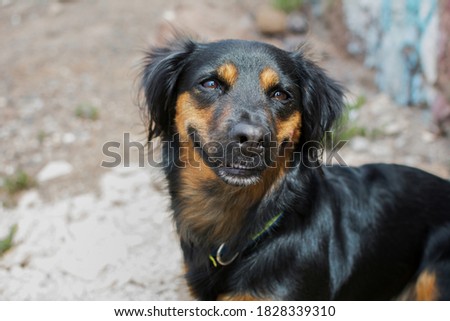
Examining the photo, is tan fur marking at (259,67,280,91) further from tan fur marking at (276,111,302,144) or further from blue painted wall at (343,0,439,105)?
blue painted wall at (343,0,439,105)

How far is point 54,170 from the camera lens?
509cm

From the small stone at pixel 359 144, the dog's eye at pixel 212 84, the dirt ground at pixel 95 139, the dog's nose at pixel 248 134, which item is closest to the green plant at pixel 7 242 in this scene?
→ the dirt ground at pixel 95 139

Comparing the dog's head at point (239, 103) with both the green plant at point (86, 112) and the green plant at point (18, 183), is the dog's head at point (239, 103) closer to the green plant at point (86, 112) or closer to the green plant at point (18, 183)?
the green plant at point (18, 183)

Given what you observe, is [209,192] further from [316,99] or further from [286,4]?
[286,4]

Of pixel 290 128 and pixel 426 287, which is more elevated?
pixel 290 128

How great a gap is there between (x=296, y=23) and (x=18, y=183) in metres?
4.03

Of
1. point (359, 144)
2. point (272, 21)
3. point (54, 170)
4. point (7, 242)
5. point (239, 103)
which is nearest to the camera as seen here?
point (239, 103)

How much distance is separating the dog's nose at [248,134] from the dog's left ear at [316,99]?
59 cm

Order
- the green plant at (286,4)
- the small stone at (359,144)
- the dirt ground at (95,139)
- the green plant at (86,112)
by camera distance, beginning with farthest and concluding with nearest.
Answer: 1. the green plant at (286,4)
2. the green plant at (86,112)
3. the small stone at (359,144)
4. the dirt ground at (95,139)

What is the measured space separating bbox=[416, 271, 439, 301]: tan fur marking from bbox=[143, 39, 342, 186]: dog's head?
38.4 inches

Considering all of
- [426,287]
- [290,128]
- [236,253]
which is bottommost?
[426,287]

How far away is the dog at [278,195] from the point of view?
116 inches

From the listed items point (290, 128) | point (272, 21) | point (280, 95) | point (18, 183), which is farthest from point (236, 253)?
point (272, 21)

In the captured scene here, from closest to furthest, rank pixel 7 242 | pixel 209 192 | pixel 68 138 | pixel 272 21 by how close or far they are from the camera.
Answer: pixel 209 192 < pixel 7 242 < pixel 68 138 < pixel 272 21
